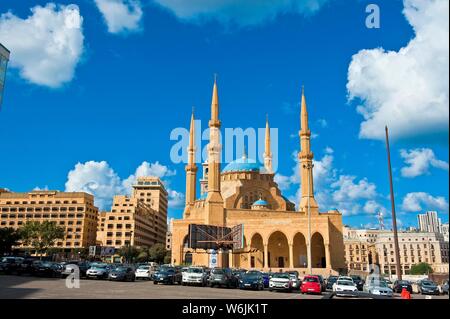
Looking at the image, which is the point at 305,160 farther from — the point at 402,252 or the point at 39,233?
the point at 402,252

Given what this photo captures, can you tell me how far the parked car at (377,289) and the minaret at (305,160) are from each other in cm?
4023

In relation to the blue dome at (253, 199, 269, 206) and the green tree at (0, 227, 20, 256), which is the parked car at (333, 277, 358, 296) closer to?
the blue dome at (253, 199, 269, 206)

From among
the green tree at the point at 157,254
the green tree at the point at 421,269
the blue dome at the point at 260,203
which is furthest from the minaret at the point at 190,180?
the green tree at the point at 421,269

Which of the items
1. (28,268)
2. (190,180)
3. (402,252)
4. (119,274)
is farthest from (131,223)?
(402,252)

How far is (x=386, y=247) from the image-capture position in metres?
124

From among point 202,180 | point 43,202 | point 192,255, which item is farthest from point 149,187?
point 192,255

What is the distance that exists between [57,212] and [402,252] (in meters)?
96.1

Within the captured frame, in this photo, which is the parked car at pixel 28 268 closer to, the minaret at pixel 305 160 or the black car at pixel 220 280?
the black car at pixel 220 280

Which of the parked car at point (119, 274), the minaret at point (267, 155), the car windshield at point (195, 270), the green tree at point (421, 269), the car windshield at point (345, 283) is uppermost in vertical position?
the minaret at point (267, 155)

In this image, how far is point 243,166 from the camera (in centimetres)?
8344

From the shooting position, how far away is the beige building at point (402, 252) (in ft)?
384

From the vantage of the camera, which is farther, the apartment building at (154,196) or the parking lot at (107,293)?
the apartment building at (154,196)
